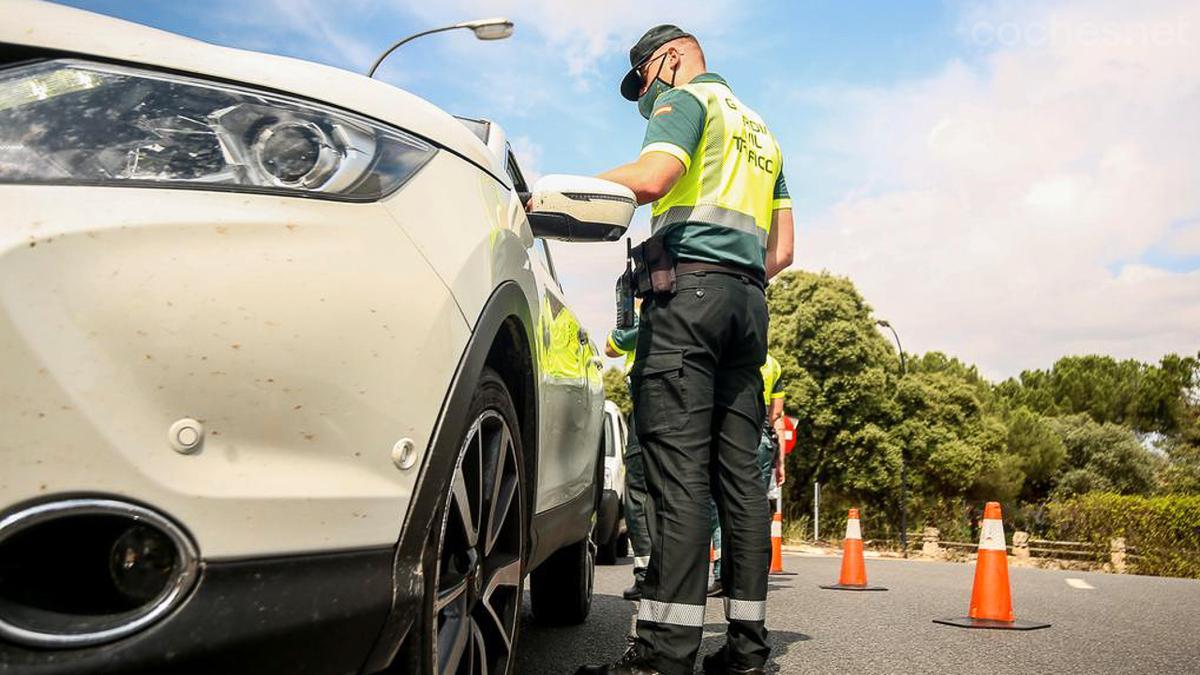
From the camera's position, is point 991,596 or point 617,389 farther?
point 617,389

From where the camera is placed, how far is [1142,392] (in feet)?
202

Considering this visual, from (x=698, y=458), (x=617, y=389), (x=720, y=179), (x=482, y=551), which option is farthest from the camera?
(x=617, y=389)

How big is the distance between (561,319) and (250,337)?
2003mm

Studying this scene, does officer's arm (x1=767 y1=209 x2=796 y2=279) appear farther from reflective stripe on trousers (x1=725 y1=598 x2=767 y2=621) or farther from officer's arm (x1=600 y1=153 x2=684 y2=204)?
reflective stripe on trousers (x1=725 y1=598 x2=767 y2=621)

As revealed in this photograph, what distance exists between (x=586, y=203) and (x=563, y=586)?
8.41ft


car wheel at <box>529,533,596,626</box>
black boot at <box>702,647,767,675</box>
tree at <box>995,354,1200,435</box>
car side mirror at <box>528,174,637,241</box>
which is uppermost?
tree at <box>995,354,1200,435</box>

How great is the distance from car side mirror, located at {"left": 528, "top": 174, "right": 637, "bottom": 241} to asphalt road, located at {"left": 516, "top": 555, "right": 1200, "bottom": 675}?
1758mm

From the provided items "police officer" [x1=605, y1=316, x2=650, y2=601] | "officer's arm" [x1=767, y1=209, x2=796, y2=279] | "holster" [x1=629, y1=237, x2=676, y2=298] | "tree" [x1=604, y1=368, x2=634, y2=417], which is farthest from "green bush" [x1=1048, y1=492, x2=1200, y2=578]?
"tree" [x1=604, y1=368, x2=634, y2=417]

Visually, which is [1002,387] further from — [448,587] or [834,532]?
[448,587]

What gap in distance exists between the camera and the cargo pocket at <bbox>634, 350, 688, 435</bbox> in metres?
3.23

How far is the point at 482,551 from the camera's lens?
2.33m

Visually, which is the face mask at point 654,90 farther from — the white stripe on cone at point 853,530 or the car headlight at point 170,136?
the white stripe on cone at point 853,530

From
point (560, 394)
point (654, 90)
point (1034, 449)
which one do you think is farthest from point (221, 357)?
point (1034, 449)

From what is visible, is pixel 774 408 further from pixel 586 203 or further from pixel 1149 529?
pixel 1149 529
